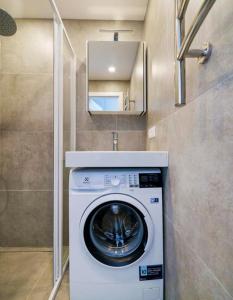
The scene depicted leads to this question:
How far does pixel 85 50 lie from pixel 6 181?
62.7 inches

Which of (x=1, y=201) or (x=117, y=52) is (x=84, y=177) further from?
(x=117, y=52)

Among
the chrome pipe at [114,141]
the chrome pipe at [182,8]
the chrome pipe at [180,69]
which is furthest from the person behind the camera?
the chrome pipe at [114,141]

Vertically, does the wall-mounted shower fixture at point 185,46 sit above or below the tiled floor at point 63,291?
above

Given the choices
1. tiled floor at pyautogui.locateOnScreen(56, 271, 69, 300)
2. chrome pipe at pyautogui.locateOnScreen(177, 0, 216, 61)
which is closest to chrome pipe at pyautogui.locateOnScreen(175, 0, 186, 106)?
chrome pipe at pyautogui.locateOnScreen(177, 0, 216, 61)

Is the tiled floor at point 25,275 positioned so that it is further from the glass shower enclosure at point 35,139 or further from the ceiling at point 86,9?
the ceiling at point 86,9

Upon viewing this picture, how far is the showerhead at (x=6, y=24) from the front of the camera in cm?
140

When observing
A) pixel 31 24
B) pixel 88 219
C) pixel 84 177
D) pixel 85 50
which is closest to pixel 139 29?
pixel 85 50

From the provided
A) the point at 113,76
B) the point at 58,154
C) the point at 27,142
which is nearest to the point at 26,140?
the point at 27,142

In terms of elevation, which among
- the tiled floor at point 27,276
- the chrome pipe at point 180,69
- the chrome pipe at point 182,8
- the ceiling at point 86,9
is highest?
the ceiling at point 86,9

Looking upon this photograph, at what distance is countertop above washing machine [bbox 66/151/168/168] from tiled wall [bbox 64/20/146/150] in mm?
929

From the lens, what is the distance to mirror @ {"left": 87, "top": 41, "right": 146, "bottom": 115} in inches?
78.1

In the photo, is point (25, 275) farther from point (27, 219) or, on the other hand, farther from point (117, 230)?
point (117, 230)

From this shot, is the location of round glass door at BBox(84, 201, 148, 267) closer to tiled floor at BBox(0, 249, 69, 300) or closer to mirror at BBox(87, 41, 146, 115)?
tiled floor at BBox(0, 249, 69, 300)

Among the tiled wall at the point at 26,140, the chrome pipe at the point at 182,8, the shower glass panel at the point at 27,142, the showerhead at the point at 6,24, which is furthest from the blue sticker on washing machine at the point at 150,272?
the showerhead at the point at 6,24
